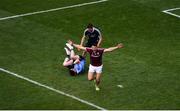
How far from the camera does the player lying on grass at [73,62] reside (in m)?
24.4

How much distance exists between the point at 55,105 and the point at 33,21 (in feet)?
32.2

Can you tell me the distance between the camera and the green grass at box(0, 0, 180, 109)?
73.3ft

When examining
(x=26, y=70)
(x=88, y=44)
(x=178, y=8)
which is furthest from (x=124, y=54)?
(x=178, y=8)

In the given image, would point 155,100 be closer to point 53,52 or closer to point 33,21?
point 53,52

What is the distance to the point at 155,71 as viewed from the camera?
25.0 metres

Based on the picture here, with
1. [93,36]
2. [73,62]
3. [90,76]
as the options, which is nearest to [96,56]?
[90,76]

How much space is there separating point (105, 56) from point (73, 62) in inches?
97.5

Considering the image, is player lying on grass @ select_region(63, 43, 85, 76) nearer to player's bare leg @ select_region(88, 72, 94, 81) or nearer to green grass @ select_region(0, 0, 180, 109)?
green grass @ select_region(0, 0, 180, 109)

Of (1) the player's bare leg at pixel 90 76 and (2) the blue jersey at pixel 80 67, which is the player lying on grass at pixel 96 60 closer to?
(1) the player's bare leg at pixel 90 76

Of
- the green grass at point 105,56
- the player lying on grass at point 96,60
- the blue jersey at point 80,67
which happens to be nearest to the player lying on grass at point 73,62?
the blue jersey at point 80,67

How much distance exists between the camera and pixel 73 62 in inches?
971

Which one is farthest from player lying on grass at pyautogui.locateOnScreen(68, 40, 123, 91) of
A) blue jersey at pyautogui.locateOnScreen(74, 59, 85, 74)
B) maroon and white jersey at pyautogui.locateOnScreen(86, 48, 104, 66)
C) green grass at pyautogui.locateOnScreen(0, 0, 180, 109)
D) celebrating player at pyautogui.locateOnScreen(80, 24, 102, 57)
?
celebrating player at pyautogui.locateOnScreen(80, 24, 102, 57)

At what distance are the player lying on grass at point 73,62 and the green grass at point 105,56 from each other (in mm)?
333

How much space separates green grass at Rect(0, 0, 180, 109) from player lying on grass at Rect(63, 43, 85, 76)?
333 mm
